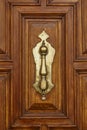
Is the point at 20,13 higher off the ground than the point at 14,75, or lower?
higher

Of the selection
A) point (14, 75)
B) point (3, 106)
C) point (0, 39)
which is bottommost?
point (3, 106)

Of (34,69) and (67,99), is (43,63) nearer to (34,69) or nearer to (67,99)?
(34,69)

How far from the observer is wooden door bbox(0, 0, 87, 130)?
90 centimetres

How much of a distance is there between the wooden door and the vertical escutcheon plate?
0.04 feet

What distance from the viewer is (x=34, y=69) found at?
907mm

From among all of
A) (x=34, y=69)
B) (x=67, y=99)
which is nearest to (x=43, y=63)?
(x=34, y=69)

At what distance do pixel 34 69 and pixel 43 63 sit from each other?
0.04 m

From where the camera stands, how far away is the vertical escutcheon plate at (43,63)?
90cm

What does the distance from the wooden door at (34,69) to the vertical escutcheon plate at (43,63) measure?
0.01m

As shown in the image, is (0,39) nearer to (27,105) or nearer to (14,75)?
(14,75)

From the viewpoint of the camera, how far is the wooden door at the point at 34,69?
35.5 inches

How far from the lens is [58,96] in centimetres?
91

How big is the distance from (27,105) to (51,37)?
0.24 m

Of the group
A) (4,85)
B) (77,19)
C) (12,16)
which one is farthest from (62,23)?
(4,85)
